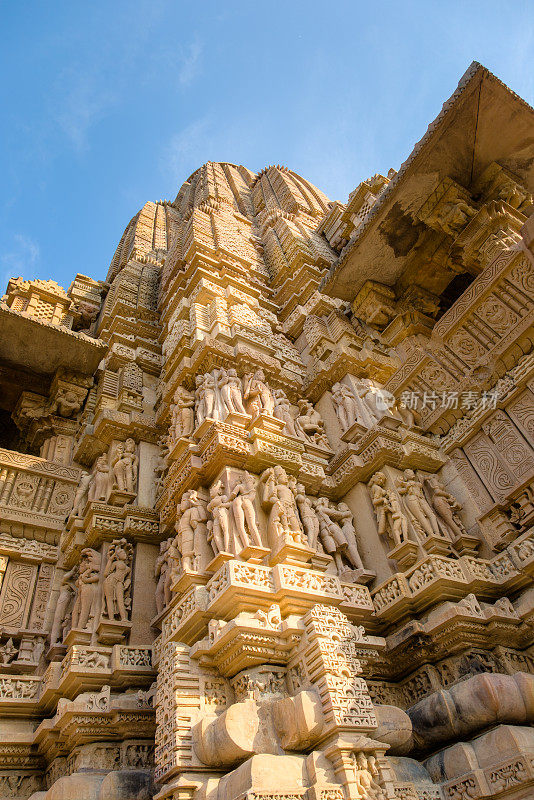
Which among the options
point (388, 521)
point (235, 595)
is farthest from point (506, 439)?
point (235, 595)

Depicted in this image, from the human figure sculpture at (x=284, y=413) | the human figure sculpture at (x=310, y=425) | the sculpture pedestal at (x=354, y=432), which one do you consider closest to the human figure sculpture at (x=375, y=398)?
the sculpture pedestal at (x=354, y=432)

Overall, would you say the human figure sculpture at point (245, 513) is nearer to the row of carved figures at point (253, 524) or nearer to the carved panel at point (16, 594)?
the row of carved figures at point (253, 524)

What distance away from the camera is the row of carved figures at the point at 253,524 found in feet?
22.0

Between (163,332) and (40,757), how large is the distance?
1017 centimetres

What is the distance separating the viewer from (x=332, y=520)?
8.41 meters

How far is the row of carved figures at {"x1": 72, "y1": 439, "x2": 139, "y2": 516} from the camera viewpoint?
9.28 meters

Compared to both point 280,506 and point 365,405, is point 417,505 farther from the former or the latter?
point 365,405

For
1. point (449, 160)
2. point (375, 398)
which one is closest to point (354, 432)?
point (375, 398)

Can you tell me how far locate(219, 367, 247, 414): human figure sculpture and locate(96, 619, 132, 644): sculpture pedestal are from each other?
3.52 m

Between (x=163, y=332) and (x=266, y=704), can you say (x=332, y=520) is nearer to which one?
(x=266, y=704)

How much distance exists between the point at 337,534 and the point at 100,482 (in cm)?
439

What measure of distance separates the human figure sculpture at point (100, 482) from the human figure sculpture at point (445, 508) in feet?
18.1

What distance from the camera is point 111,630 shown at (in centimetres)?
716

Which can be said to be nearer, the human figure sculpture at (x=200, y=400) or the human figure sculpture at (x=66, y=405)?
the human figure sculpture at (x=200, y=400)
